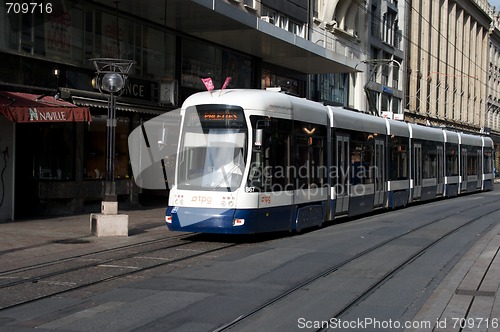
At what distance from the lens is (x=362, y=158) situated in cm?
2036

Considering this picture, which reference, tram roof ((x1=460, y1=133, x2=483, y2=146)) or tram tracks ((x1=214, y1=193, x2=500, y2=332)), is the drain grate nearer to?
tram tracks ((x1=214, y1=193, x2=500, y2=332))

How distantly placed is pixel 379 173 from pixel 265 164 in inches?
350

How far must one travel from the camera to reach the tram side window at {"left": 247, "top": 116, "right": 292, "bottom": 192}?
45.7 feet

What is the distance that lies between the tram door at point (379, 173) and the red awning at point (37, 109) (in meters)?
9.58

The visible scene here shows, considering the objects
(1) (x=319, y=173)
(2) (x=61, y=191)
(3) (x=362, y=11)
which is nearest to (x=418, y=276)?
(1) (x=319, y=173)

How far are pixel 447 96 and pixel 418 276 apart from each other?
60.8m

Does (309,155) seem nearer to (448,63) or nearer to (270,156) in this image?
(270,156)

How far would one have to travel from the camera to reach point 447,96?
223ft

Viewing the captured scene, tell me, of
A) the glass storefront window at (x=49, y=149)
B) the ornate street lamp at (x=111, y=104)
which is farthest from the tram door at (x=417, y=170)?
the ornate street lamp at (x=111, y=104)

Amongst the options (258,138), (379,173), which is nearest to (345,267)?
(258,138)

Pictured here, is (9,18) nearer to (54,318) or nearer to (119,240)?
(119,240)

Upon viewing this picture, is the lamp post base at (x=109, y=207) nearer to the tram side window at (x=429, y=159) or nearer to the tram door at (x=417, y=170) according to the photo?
the tram door at (x=417, y=170)

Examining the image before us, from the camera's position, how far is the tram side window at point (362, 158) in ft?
64.4

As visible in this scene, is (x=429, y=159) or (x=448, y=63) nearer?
(x=429, y=159)
